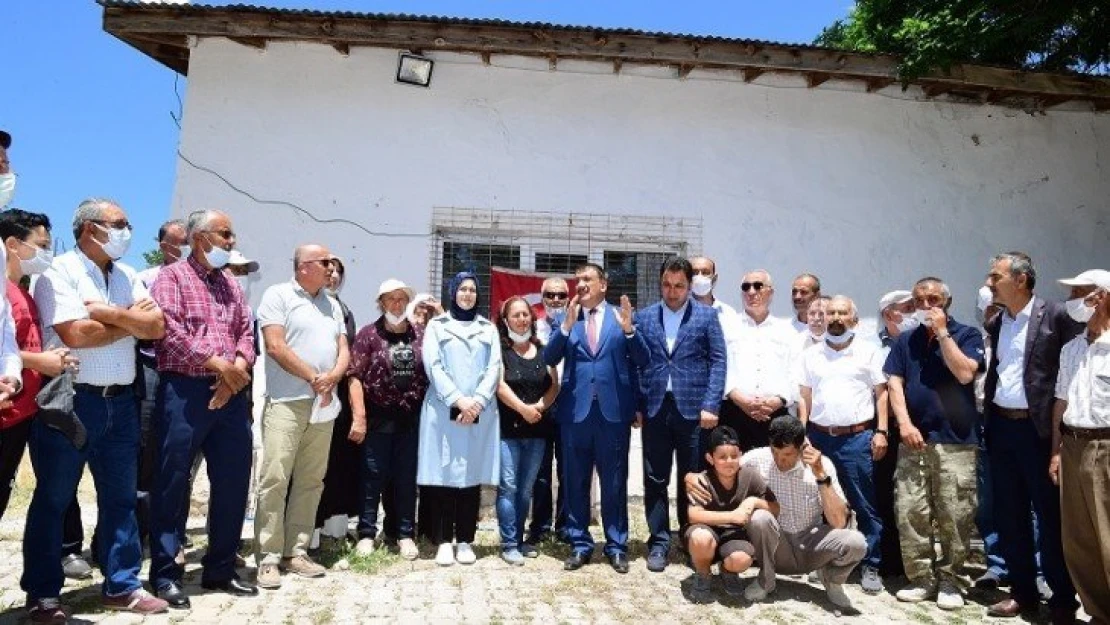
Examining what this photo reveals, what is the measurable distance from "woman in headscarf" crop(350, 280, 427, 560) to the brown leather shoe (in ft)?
11.7

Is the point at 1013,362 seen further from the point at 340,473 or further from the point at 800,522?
the point at 340,473

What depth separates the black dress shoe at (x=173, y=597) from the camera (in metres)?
4.23

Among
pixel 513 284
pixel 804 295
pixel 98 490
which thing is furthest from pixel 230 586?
pixel 804 295

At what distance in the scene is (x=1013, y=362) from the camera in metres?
4.66

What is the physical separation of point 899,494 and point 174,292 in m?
4.41

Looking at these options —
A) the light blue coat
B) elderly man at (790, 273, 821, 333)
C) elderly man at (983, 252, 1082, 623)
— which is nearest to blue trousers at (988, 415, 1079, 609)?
elderly man at (983, 252, 1082, 623)

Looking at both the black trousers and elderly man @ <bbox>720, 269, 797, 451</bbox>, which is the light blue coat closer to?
the black trousers

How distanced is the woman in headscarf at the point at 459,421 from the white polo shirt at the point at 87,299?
6.13 ft

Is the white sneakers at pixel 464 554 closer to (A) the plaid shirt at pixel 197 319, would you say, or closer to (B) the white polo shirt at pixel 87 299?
(A) the plaid shirt at pixel 197 319

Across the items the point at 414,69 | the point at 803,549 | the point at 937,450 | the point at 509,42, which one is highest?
the point at 509,42

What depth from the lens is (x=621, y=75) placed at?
835cm

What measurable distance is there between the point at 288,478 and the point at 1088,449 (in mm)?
4357

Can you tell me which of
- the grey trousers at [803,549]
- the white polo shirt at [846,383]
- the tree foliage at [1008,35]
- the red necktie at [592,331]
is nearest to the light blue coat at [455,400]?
the red necktie at [592,331]

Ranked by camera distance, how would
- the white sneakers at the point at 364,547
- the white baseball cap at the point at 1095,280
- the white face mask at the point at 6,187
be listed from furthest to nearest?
the white sneakers at the point at 364,547 < the white baseball cap at the point at 1095,280 < the white face mask at the point at 6,187
